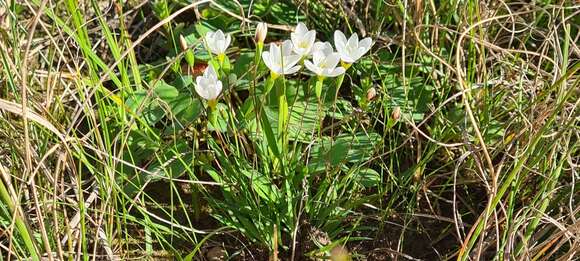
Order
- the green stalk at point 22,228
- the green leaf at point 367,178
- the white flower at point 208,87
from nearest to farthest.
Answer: the green stalk at point 22,228
the white flower at point 208,87
the green leaf at point 367,178

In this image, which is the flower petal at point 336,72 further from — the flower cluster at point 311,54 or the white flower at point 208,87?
the white flower at point 208,87

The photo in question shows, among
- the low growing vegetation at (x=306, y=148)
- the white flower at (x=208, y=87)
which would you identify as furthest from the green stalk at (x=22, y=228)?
the white flower at (x=208, y=87)

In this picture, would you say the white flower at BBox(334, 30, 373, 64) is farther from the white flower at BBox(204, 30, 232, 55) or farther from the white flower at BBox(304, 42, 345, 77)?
the white flower at BBox(204, 30, 232, 55)

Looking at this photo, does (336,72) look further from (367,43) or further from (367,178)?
(367,178)

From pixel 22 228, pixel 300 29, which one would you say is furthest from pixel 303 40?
pixel 22 228

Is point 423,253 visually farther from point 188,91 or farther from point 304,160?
point 188,91

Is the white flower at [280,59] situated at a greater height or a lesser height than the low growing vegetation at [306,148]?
greater

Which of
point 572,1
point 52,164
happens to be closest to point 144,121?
point 52,164
